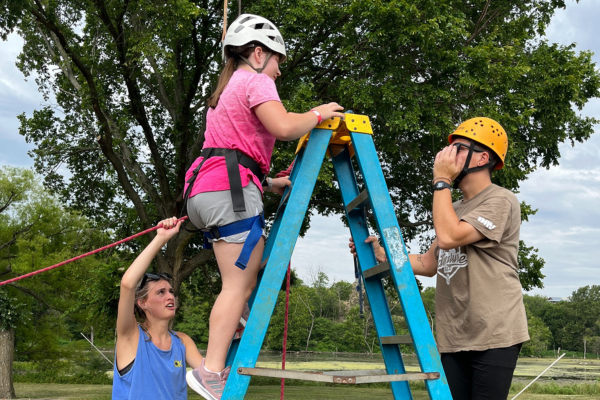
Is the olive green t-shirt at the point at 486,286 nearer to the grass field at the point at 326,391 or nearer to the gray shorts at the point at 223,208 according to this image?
the gray shorts at the point at 223,208

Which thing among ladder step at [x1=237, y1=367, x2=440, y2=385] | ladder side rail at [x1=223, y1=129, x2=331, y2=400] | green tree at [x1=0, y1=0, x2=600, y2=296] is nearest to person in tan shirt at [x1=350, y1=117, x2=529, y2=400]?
ladder step at [x1=237, y1=367, x2=440, y2=385]

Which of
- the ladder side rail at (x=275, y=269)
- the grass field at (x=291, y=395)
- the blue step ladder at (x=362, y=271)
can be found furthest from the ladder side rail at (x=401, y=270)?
the grass field at (x=291, y=395)

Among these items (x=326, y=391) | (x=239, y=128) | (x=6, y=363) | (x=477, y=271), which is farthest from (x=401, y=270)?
(x=326, y=391)

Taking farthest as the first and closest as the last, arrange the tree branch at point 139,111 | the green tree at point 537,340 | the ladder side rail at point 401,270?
the green tree at point 537,340 < the tree branch at point 139,111 < the ladder side rail at point 401,270

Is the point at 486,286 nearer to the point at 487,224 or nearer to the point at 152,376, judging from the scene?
the point at 487,224

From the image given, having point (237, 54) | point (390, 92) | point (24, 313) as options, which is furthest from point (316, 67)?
point (24, 313)

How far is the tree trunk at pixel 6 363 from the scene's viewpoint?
17.9m

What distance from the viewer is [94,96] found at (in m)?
12.8

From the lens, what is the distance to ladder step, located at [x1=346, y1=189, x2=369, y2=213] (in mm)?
2660

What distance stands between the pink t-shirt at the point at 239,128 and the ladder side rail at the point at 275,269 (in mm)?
251

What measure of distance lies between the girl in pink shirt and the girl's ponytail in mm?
12

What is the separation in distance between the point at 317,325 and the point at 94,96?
46.6 m

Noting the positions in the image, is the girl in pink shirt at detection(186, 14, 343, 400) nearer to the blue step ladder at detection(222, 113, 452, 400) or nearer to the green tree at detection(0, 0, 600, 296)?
the blue step ladder at detection(222, 113, 452, 400)

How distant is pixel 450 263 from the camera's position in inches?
103
